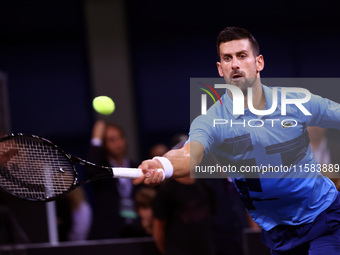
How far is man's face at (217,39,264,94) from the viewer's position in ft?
7.82

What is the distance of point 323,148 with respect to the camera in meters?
3.26

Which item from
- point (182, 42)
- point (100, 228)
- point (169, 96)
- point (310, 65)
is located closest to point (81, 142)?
point (169, 96)

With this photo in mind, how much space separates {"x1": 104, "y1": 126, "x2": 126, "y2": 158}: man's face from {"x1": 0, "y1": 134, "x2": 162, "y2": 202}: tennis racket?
1.27 meters

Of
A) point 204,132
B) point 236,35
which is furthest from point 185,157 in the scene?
point 236,35

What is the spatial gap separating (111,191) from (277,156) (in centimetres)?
184

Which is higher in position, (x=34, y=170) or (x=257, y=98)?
(x=257, y=98)

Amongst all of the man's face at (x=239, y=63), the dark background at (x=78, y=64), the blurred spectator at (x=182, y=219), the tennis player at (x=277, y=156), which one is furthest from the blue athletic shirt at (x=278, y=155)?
the dark background at (x=78, y=64)

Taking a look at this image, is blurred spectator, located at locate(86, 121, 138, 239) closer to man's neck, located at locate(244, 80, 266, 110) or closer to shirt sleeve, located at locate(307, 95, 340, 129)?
man's neck, located at locate(244, 80, 266, 110)

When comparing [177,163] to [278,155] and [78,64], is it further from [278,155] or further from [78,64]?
[78,64]

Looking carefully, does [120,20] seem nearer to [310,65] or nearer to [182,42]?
[182,42]

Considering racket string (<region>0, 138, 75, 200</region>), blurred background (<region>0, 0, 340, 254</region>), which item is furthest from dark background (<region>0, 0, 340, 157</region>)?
racket string (<region>0, 138, 75, 200</region>)

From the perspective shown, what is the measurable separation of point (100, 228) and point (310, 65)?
2704mm

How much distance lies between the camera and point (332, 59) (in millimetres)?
5223

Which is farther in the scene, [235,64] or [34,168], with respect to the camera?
[34,168]
